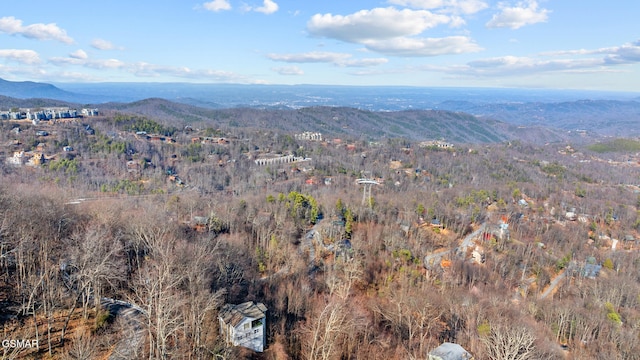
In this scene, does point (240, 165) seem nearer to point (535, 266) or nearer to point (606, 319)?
point (535, 266)

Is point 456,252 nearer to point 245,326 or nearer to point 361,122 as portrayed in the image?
point 245,326

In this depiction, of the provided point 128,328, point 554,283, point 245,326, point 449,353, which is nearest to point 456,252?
point 554,283

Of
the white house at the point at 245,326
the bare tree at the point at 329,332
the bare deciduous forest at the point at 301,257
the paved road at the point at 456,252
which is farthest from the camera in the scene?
the paved road at the point at 456,252

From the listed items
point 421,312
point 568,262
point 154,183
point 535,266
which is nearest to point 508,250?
point 535,266

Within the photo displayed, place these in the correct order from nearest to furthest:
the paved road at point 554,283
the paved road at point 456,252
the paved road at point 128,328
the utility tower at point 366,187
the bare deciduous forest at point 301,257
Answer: the paved road at point 128,328 < the bare deciduous forest at point 301,257 < the paved road at point 554,283 < the paved road at point 456,252 < the utility tower at point 366,187

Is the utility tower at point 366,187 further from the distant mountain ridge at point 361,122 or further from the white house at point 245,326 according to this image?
the distant mountain ridge at point 361,122

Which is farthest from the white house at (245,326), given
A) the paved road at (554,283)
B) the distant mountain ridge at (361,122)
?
the distant mountain ridge at (361,122)
